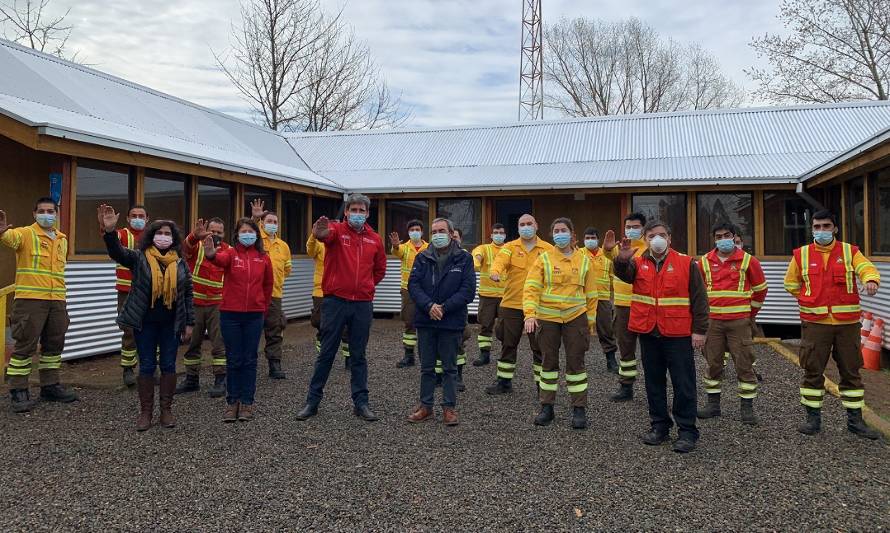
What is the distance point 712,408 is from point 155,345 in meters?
4.98

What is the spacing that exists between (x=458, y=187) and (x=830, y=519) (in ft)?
30.8

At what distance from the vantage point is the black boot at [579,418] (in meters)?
4.85

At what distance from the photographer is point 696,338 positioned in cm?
436

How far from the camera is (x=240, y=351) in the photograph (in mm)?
5047

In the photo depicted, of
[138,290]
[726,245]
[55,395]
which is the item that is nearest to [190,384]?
[55,395]

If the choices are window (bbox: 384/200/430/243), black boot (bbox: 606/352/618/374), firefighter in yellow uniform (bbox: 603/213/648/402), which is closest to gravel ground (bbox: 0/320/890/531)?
firefighter in yellow uniform (bbox: 603/213/648/402)

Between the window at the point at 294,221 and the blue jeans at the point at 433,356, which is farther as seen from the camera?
the window at the point at 294,221

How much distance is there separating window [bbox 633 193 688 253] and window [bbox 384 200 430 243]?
445 centimetres

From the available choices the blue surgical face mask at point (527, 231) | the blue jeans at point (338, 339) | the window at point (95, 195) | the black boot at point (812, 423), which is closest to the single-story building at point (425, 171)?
the window at point (95, 195)

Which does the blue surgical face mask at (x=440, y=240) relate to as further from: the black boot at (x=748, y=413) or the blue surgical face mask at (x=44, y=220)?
the blue surgical face mask at (x=44, y=220)

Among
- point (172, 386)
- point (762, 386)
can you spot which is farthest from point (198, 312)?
point (762, 386)

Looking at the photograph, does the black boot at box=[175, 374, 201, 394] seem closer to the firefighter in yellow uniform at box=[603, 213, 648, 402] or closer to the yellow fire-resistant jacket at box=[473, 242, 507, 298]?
the yellow fire-resistant jacket at box=[473, 242, 507, 298]

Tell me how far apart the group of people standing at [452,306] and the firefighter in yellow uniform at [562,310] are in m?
0.01

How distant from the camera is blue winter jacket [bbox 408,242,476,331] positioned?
5008mm
